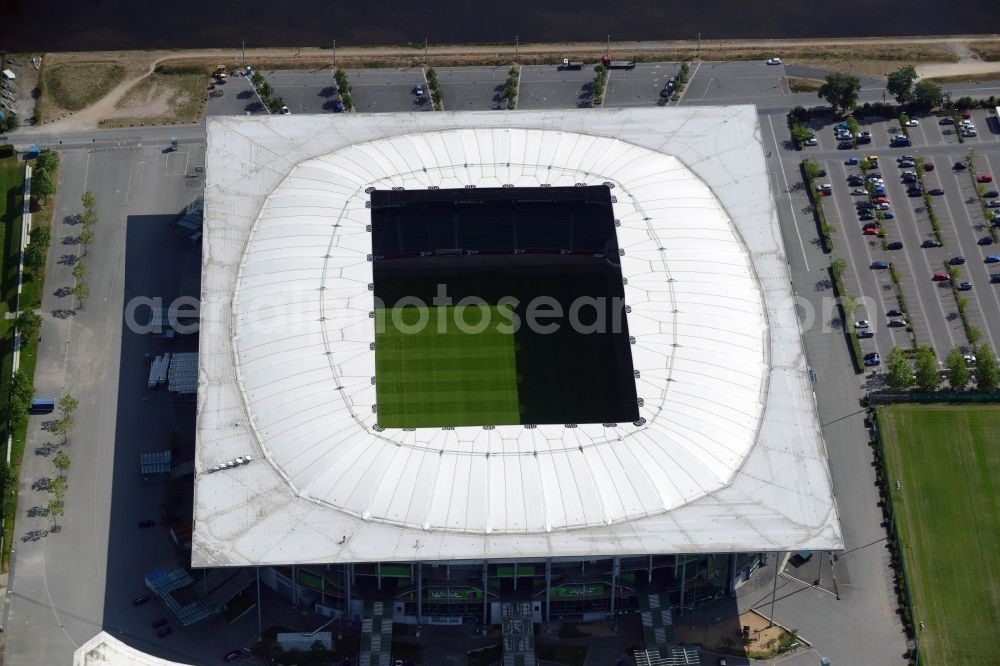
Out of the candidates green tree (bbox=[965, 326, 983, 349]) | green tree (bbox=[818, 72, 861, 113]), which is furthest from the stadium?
green tree (bbox=[965, 326, 983, 349])

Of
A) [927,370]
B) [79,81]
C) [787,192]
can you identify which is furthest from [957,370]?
[79,81]

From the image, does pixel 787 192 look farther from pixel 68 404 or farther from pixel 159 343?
pixel 68 404

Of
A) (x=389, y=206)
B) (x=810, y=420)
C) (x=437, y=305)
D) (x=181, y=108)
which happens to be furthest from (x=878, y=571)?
(x=181, y=108)

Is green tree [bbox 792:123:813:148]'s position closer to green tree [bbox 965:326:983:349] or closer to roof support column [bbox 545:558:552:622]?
green tree [bbox 965:326:983:349]

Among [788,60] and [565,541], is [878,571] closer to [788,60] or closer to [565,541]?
[565,541]

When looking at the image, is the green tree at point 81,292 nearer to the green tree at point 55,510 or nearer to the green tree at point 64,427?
the green tree at point 64,427
